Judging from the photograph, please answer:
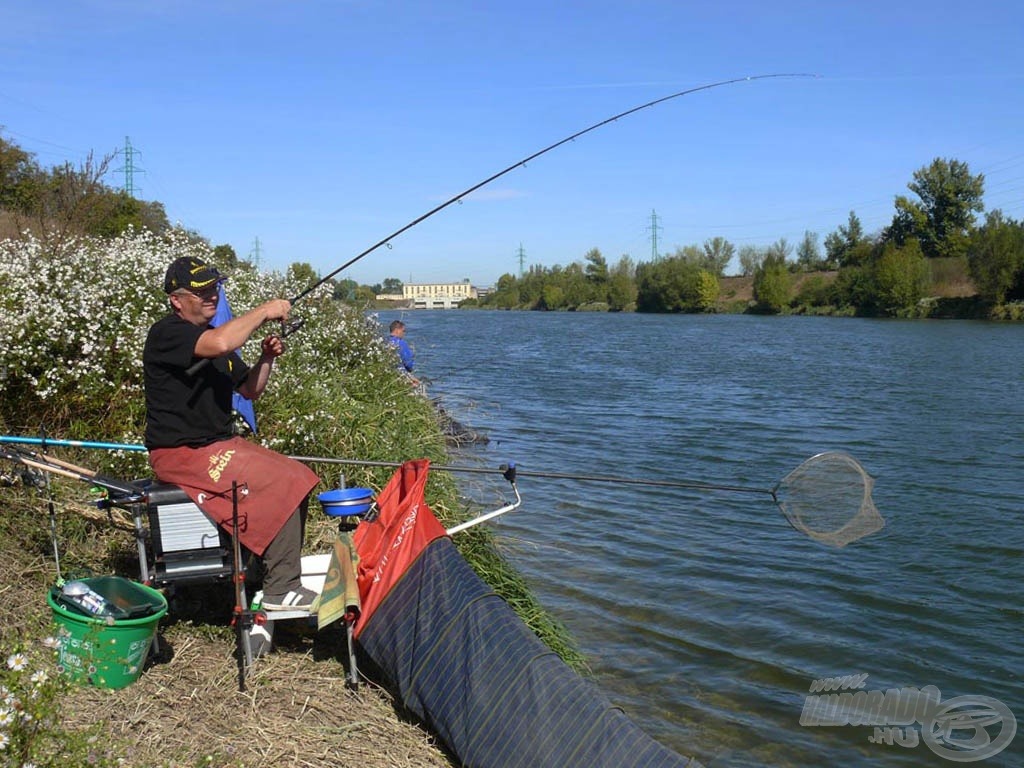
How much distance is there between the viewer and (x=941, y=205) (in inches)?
3462

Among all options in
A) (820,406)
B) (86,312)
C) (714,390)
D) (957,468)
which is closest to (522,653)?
(86,312)

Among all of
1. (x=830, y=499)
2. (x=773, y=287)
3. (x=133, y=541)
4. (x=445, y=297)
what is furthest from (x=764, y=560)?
(x=445, y=297)

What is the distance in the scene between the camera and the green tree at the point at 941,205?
86562 mm

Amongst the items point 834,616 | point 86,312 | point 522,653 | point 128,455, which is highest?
point 86,312

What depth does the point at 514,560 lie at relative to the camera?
901 cm

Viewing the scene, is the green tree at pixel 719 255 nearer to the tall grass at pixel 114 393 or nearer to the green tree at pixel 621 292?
the green tree at pixel 621 292

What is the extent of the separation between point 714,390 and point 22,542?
67.4 feet

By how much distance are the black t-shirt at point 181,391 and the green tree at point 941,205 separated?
8909 cm

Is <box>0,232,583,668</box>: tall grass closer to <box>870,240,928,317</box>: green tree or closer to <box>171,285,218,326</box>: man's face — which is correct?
<box>171,285,218,326</box>: man's face

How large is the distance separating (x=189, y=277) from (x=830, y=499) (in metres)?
3.76

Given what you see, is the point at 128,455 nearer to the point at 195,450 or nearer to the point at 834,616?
the point at 195,450

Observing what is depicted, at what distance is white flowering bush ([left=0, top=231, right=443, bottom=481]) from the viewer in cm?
702

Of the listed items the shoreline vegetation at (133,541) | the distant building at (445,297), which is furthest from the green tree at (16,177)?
the distant building at (445,297)

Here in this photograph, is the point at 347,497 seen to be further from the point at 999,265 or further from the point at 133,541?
the point at 999,265
